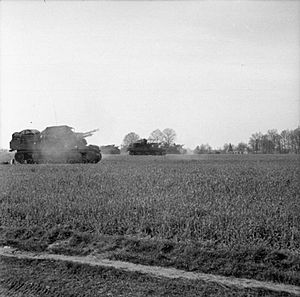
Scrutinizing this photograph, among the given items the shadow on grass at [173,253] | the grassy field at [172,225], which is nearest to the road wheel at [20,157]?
the grassy field at [172,225]

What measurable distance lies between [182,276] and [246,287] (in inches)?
32.9

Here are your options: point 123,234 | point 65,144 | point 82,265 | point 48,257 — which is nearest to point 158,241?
point 123,234

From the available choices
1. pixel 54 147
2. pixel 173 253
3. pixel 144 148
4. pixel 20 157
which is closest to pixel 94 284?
pixel 173 253

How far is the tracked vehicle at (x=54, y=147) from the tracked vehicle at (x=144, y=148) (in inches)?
723

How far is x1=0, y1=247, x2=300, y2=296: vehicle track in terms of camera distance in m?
4.64

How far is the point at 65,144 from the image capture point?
2769 cm

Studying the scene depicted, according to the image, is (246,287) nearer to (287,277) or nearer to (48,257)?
(287,277)

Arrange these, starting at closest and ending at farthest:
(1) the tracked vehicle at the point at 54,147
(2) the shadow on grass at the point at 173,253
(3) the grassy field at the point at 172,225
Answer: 1. (2) the shadow on grass at the point at 173,253
2. (3) the grassy field at the point at 172,225
3. (1) the tracked vehicle at the point at 54,147

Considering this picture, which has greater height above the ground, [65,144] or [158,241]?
[65,144]

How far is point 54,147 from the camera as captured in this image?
27.9 meters

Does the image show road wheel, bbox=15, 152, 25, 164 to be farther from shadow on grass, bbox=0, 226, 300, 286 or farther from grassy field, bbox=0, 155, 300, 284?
shadow on grass, bbox=0, 226, 300, 286

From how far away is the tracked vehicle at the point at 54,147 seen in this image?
2783 cm

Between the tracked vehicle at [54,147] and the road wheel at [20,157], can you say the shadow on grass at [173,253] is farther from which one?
the road wheel at [20,157]

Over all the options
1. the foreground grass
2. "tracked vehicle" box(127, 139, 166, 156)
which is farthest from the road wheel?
the foreground grass
